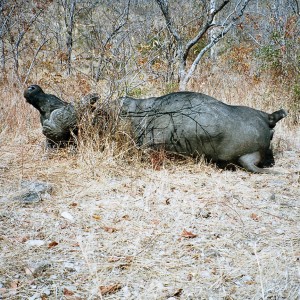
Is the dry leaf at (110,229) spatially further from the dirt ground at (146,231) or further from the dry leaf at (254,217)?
the dry leaf at (254,217)

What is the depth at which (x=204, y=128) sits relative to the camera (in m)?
4.22

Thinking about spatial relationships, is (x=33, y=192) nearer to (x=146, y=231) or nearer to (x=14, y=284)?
(x=146, y=231)

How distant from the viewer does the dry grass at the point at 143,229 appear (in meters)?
2.19

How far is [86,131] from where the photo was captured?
166 inches

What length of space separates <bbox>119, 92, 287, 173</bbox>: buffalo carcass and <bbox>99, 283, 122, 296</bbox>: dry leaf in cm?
234

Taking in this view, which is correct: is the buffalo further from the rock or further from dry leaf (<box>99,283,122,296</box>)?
dry leaf (<box>99,283,122,296</box>)

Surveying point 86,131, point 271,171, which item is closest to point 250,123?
point 271,171

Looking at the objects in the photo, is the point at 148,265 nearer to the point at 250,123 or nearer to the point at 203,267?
the point at 203,267

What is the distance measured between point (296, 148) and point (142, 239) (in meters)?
3.20

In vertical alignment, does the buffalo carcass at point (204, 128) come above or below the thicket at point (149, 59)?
below

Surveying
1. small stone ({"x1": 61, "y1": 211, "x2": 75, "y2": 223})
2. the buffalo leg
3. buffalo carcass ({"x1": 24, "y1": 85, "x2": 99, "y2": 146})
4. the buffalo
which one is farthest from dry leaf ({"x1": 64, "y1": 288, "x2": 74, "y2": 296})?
the buffalo leg

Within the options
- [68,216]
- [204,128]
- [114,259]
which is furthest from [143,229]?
[204,128]

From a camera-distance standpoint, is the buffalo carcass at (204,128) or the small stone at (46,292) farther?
the buffalo carcass at (204,128)

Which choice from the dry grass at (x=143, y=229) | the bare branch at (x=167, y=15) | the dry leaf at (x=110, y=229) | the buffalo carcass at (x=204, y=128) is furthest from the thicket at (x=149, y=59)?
the dry leaf at (x=110, y=229)
